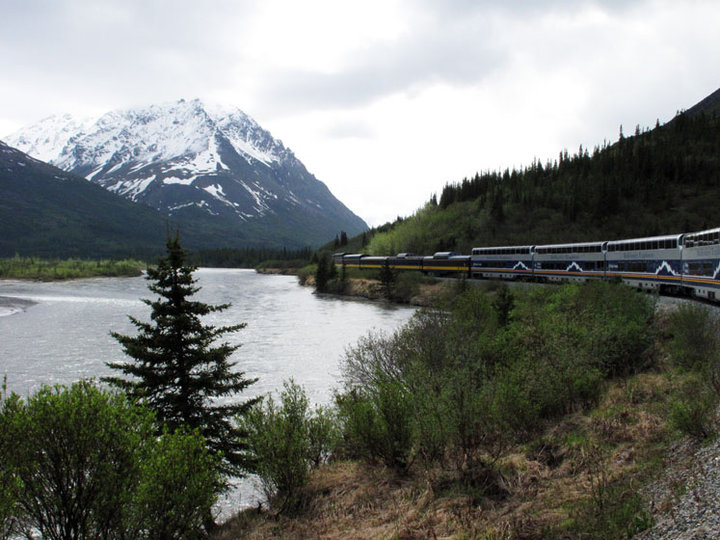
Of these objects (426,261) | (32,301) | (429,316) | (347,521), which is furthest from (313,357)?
(32,301)

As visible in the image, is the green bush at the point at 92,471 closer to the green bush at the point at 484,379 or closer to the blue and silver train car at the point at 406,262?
the green bush at the point at 484,379

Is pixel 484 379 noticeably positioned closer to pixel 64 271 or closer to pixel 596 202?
pixel 596 202

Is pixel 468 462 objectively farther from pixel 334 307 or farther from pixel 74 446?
pixel 334 307

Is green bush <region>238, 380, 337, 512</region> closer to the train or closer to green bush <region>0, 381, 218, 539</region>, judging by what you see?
green bush <region>0, 381, 218, 539</region>

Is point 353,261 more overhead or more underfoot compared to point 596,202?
more underfoot

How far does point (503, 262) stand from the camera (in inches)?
2876

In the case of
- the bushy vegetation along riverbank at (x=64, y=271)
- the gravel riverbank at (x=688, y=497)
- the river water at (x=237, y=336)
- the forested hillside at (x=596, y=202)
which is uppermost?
the forested hillside at (x=596, y=202)

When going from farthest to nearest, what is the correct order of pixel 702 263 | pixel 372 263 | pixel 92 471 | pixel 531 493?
pixel 372 263, pixel 702 263, pixel 531 493, pixel 92 471

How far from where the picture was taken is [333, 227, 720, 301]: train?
109ft

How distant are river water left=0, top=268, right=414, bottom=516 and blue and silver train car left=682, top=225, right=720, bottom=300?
2761cm

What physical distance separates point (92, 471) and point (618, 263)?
166 ft

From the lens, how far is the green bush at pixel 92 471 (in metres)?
11.4

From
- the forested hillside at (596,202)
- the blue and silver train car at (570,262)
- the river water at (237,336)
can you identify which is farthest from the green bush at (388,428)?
the forested hillside at (596,202)

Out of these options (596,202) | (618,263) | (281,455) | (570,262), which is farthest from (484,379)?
(596,202)
